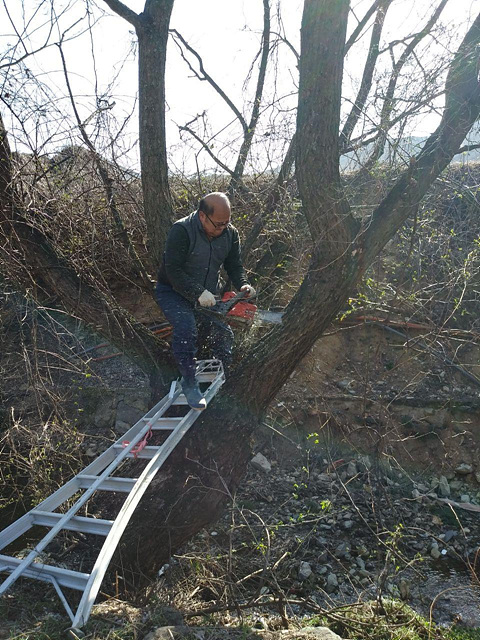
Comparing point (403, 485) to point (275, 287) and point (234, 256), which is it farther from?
point (234, 256)

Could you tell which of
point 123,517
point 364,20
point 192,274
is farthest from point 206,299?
point 364,20

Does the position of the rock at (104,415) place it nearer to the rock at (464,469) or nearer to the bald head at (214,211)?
the bald head at (214,211)

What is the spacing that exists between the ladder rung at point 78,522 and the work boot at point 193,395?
3.82 ft

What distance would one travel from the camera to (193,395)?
13.7 ft

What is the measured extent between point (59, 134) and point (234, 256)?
95.6 inches

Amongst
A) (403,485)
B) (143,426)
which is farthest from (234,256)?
(403,485)

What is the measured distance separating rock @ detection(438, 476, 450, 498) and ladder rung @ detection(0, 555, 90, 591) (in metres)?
4.61

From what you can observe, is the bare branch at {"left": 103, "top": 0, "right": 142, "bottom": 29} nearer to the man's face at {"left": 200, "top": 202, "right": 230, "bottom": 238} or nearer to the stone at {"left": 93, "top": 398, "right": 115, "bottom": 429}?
the man's face at {"left": 200, "top": 202, "right": 230, "bottom": 238}

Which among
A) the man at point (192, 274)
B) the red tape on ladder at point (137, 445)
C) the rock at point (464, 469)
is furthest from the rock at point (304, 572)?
the rock at point (464, 469)

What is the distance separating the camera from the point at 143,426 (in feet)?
13.7

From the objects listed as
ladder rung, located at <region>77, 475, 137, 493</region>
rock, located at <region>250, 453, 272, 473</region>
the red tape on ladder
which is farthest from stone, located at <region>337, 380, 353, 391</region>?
ladder rung, located at <region>77, 475, 137, 493</region>

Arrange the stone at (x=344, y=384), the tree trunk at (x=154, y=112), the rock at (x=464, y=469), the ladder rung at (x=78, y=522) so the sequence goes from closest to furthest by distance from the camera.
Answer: the ladder rung at (x=78, y=522) → the tree trunk at (x=154, y=112) → the rock at (x=464, y=469) → the stone at (x=344, y=384)

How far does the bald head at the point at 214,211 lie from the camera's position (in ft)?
13.2

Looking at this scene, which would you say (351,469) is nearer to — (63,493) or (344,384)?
(344,384)
